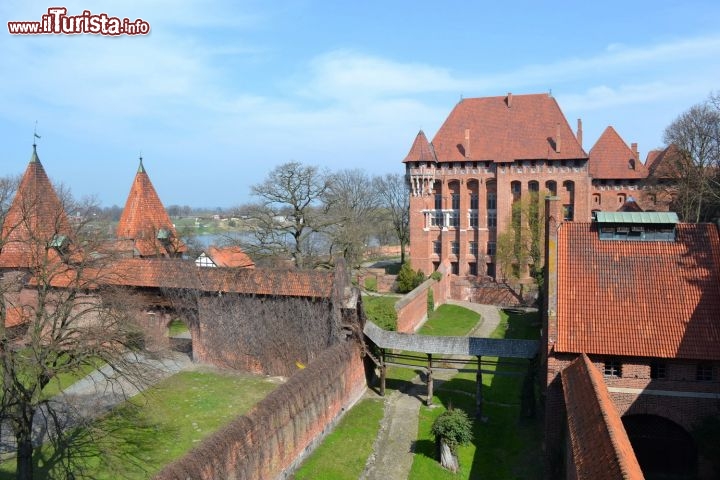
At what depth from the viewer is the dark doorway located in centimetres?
1512

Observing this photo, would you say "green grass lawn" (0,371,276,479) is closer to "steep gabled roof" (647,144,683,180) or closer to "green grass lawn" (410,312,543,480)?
"green grass lawn" (410,312,543,480)

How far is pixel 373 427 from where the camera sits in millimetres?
18656

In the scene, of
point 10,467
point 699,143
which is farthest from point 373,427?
point 699,143

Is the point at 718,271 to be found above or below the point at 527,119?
below

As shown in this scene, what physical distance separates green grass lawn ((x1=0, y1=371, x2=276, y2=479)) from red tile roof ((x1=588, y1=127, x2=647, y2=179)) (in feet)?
117

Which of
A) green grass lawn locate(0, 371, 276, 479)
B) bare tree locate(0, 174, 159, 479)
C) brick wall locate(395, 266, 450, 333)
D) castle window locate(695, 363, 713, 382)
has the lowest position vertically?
green grass lawn locate(0, 371, 276, 479)

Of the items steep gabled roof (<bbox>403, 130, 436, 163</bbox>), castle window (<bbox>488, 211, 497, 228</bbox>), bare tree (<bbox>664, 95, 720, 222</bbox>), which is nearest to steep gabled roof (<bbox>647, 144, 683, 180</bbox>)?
bare tree (<bbox>664, 95, 720, 222</bbox>)

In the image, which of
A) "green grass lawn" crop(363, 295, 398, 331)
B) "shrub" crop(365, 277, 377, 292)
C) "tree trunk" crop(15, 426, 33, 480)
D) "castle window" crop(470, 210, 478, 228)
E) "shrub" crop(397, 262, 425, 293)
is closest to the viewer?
"tree trunk" crop(15, 426, 33, 480)

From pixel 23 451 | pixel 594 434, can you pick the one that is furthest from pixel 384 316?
pixel 23 451

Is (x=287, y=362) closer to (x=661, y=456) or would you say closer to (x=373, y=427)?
(x=373, y=427)

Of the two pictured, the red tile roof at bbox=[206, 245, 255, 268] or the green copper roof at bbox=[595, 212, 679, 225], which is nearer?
the green copper roof at bbox=[595, 212, 679, 225]

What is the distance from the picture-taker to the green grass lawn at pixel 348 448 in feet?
50.4

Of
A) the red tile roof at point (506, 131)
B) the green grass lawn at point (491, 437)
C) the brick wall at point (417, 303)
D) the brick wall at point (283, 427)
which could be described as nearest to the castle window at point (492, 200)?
the red tile roof at point (506, 131)

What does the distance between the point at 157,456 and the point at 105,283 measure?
17.9 feet
